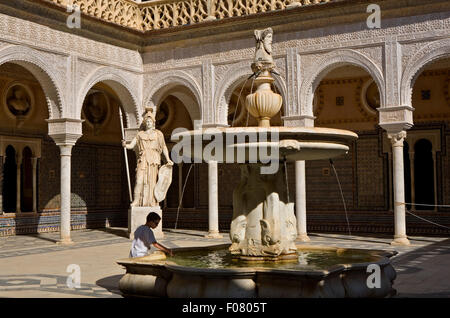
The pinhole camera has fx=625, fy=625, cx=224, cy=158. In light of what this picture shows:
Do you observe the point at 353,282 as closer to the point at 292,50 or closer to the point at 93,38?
the point at 292,50

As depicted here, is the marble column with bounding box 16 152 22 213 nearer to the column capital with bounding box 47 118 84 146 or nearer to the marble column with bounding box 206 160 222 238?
the column capital with bounding box 47 118 84 146

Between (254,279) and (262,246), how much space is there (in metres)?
0.77

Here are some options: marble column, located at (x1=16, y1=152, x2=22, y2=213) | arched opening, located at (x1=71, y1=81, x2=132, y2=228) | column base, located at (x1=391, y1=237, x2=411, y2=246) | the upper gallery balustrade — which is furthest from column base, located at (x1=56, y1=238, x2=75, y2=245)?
column base, located at (x1=391, y1=237, x2=411, y2=246)

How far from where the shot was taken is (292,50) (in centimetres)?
1159

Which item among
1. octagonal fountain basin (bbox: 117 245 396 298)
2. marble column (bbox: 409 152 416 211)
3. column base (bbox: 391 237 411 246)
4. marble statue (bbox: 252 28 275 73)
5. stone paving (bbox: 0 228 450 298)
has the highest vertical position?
marble statue (bbox: 252 28 275 73)

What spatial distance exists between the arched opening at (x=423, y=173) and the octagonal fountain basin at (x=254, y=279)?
7.36 meters

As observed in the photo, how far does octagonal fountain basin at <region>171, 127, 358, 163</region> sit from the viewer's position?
524cm

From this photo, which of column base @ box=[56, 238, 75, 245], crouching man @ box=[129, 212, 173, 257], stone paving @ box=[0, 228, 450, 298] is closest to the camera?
crouching man @ box=[129, 212, 173, 257]

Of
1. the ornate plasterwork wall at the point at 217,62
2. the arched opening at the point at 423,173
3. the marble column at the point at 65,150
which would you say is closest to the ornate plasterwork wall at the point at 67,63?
the ornate plasterwork wall at the point at 217,62

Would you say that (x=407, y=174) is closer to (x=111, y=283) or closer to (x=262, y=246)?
(x=262, y=246)

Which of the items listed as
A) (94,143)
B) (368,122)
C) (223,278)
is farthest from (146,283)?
(94,143)

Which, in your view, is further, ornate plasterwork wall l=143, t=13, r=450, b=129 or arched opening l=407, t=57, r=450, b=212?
arched opening l=407, t=57, r=450, b=212

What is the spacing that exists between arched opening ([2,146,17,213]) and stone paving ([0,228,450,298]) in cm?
74

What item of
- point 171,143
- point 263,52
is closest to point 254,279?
point 263,52
